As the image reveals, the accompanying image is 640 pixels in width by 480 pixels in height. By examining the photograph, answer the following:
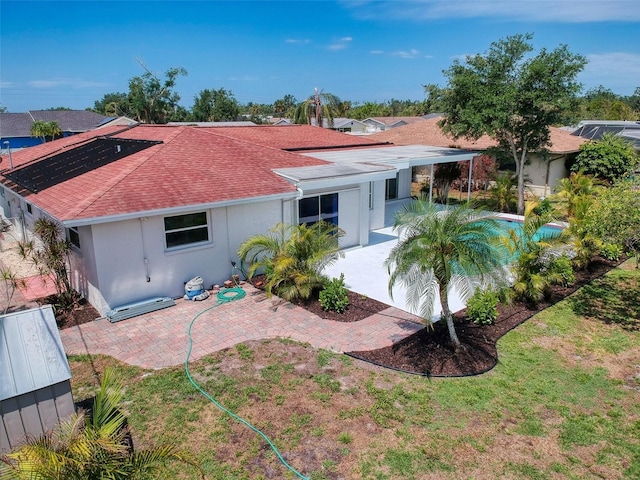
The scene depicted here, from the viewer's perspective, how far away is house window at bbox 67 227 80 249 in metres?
12.1

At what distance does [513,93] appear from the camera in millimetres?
20203

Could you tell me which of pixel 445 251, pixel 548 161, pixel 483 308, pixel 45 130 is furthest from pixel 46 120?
pixel 445 251

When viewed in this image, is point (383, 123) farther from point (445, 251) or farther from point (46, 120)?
point (445, 251)

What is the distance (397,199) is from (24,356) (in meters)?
21.3

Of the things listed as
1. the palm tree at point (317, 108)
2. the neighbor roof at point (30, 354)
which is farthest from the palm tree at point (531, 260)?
the palm tree at point (317, 108)

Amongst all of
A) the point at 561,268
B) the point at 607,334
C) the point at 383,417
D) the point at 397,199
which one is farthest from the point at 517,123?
the point at 383,417

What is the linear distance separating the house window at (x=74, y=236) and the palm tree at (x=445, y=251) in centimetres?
865

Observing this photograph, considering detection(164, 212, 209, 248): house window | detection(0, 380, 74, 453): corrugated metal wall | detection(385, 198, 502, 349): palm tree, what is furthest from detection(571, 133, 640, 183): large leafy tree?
detection(0, 380, 74, 453): corrugated metal wall

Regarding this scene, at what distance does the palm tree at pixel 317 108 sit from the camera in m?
39.9

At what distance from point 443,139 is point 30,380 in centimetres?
3002

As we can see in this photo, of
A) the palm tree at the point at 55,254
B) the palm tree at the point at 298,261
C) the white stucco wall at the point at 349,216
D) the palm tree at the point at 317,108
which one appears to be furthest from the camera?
the palm tree at the point at 317,108

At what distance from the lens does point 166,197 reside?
1191 cm

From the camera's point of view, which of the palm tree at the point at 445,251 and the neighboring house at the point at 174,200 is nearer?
the palm tree at the point at 445,251

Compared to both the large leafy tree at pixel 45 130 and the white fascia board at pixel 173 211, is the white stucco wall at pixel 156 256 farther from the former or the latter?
the large leafy tree at pixel 45 130
